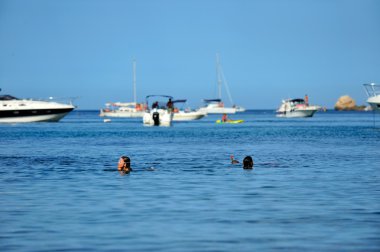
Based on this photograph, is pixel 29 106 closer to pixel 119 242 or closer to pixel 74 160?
pixel 74 160

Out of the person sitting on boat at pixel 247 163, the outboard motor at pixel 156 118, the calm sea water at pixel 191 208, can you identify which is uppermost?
the outboard motor at pixel 156 118

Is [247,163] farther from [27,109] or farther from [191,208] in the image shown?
[27,109]

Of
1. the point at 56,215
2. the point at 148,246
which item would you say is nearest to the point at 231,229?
the point at 148,246

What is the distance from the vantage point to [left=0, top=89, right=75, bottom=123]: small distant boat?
477 feet

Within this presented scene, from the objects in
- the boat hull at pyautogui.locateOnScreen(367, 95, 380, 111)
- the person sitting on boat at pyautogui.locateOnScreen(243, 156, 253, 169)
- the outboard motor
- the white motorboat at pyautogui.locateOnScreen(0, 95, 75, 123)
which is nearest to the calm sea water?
the person sitting on boat at pyautogui.locateOnScreen(243, 156, 253, 169)

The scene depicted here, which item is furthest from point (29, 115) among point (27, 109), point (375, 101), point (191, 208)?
point (191, 208)

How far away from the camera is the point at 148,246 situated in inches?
674

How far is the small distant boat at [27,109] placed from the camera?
14538 centimetres

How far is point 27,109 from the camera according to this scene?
146500 millimetres

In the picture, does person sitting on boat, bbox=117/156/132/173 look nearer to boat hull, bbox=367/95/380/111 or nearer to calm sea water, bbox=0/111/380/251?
calm sea water, bbox=0/111/380/251

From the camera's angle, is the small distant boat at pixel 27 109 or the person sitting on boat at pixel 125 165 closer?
the person sitting on boat at pixel 125 165

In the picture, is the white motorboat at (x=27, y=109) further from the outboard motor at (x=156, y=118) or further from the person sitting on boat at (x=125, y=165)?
the person sitting on boat at (x=125, y=165)

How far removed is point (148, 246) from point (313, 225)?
4.77 meters

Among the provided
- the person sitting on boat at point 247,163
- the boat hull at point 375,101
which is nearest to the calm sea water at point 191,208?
the person sitting on boat at point 247,163
